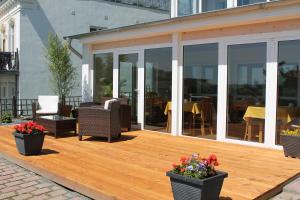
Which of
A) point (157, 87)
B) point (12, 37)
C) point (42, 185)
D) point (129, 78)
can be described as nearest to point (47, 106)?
point (129, 78)

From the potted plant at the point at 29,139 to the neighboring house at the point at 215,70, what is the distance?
3.04 metres

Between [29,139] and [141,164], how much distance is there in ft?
6.19

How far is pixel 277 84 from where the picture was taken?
607cm

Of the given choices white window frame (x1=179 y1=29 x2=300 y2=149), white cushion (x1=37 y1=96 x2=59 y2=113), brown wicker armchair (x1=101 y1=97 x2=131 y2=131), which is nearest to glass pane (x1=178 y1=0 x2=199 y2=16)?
white window frame (x1=179 y1=29 x2=300 y2=149)

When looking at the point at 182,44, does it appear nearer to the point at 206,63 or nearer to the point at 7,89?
the point at 206,63

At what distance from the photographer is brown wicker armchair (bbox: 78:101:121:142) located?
6824 mm

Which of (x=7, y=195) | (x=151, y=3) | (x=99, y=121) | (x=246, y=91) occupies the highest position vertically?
(x=151, y=3)

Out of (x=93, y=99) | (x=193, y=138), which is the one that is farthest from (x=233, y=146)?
(x=93, y=99)

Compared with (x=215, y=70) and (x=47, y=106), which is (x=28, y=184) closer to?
(x=215, y=70)

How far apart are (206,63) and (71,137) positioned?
3249 mm

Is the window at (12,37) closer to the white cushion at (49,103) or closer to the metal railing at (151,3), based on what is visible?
the metal railing at (151,3)

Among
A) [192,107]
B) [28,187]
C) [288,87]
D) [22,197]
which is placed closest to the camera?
[22,197]

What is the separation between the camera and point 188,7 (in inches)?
348

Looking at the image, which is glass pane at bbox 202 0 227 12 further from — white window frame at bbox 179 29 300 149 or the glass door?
the glass door
